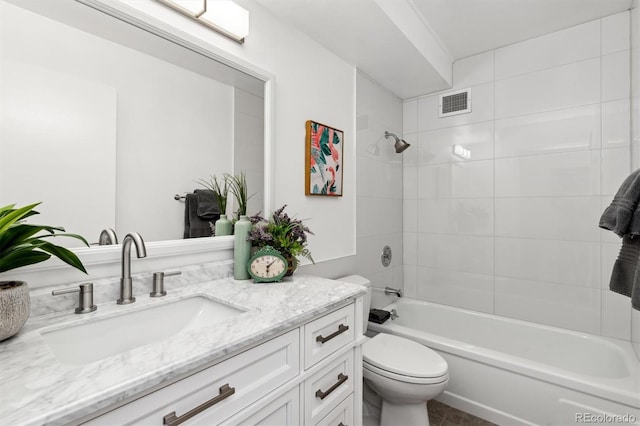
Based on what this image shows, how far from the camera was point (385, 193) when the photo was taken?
2.59m

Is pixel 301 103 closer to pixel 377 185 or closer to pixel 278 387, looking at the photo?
pixel 377 185

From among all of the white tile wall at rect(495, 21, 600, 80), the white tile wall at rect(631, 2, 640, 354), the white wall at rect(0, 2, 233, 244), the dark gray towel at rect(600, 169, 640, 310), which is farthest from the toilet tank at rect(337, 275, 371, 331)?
the white tile wall at rect(495, 21, 600, 80)

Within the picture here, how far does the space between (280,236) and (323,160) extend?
69 cm

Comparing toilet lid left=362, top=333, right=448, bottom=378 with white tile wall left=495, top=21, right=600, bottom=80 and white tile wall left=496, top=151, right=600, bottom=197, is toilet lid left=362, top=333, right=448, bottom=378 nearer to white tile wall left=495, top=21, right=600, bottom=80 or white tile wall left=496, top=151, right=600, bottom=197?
white tile wall left=496, top=151, right=600, bottom=197

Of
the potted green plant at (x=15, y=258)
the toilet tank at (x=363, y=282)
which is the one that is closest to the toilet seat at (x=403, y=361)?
the toilet tank at (x=363, y=282)

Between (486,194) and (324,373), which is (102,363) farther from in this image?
(486,194)

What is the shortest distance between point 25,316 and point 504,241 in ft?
8.74

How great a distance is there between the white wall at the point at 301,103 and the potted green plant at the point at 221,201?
0.95ft

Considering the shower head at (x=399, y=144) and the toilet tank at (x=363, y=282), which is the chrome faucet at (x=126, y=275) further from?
the shower head at (x=399, y=144)

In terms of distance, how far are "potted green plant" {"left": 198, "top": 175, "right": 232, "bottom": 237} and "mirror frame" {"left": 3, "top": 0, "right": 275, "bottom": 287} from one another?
3 cm

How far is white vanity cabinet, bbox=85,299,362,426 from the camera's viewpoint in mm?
644

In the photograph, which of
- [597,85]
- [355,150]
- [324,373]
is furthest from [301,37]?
[597,85]

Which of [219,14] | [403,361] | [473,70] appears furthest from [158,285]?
[473,70]

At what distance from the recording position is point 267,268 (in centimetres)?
129
